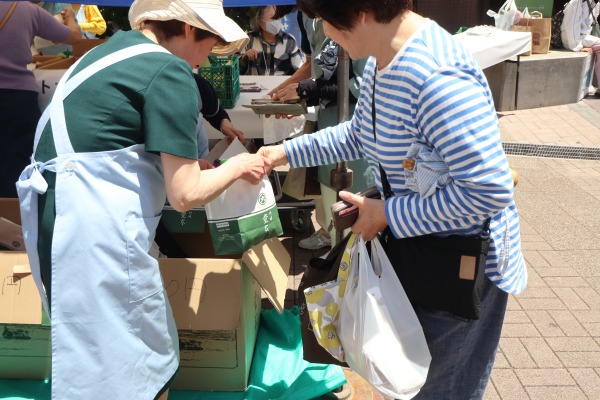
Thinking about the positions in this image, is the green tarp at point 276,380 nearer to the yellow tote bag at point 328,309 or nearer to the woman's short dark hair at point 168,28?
the yellow tote bag at point 328,309

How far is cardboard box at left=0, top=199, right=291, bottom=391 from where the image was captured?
265 centimetres

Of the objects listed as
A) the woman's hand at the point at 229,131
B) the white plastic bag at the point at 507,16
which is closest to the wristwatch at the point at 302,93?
the woman's hand at the point at 229,131

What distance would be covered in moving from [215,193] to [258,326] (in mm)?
1544

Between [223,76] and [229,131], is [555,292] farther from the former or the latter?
[223,76]

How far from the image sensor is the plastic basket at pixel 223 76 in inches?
164

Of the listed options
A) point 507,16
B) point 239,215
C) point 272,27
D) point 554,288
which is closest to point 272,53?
point 272,27

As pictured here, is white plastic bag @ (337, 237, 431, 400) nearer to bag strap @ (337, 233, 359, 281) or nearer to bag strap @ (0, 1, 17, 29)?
bag strap @ (337, 233, 359, 281)

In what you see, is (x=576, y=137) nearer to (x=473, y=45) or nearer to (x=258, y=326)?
(x=473, y=45)

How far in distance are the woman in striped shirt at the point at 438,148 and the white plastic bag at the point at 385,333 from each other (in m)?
0.08

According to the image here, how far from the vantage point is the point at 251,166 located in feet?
7.28

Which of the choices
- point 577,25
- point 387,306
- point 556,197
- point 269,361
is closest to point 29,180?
point 387,306

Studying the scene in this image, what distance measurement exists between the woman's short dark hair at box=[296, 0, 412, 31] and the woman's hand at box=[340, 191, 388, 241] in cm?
47

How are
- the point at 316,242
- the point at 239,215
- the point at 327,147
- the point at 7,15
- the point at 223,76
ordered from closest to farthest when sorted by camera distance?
1. the point at 327,147
2. the point at 239,215
3. the point at 7,15
4. the point at 223,76
5. the point at 316,242

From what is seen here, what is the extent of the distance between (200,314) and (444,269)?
3.92ft
